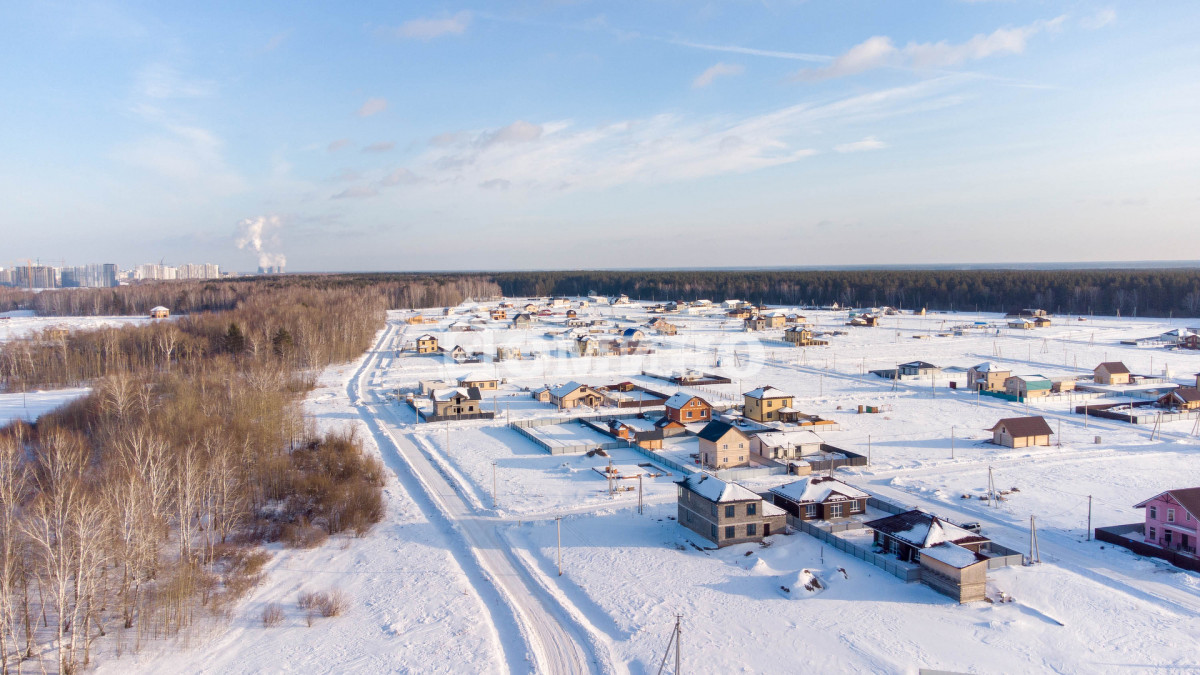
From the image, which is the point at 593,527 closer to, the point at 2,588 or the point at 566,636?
the point at 566,636

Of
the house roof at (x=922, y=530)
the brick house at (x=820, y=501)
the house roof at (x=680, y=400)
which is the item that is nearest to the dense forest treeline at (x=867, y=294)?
the house roof at (x=680, y=400)

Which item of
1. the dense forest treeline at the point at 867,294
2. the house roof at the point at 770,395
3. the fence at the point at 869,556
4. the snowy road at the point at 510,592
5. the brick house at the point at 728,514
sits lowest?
the snowy road at the point at 510,592

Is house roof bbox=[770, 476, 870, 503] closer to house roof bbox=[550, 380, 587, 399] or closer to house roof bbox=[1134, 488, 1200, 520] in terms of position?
house roof bbox=[1134, 488, 1200, 520]

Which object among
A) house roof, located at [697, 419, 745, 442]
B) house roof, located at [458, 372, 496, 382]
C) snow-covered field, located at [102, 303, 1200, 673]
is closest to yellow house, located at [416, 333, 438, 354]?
house roof, located at [458, 372, 496, 382]

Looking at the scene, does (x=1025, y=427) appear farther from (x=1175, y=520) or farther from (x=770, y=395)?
(x=1175, y=520)

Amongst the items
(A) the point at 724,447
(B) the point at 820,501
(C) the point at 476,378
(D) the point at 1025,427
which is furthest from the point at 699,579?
(C) the point at 476,378

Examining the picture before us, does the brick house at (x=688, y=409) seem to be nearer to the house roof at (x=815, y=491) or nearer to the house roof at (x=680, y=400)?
the house roof at (x=680, y=400)
